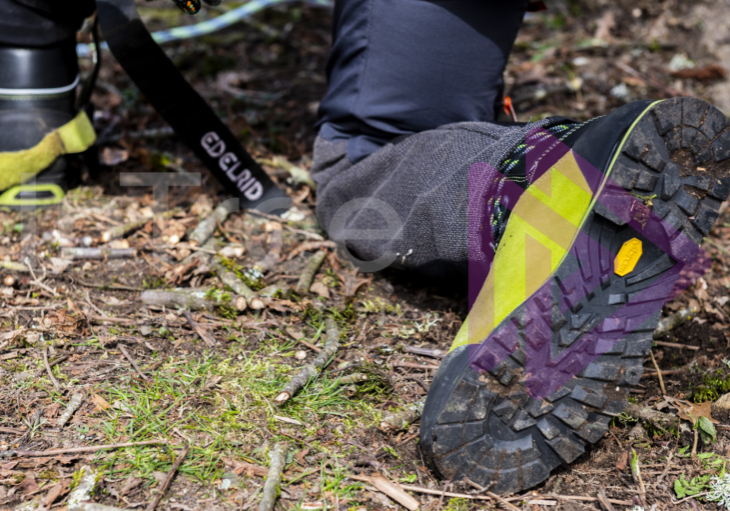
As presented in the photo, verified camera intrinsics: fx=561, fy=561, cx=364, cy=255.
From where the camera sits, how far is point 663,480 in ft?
4.54

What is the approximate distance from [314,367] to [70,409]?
636mm

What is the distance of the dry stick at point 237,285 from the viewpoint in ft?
6.04

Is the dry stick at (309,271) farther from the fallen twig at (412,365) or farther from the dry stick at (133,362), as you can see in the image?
the dry stick at (133,362)

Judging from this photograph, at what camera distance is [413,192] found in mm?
1792

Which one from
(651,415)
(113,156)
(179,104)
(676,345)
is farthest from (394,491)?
A: (113,156)

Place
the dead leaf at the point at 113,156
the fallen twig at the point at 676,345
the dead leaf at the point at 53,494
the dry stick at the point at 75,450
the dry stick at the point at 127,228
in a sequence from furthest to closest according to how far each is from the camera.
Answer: the dead leaf at the point at 113,156 → the dry stick at the point at 127,228 → the fallen twig at the point at 676,345 → the dry stick at the point at 75,450 → the dead leaf at the point at 53,494

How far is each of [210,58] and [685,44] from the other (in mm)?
3164

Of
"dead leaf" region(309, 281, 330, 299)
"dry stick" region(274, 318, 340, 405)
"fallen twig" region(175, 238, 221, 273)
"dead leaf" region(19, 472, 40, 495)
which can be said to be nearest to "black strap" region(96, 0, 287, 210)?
"fallen twig" region(175, 238, 221, 273)

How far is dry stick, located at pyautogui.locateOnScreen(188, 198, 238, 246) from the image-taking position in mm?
2177

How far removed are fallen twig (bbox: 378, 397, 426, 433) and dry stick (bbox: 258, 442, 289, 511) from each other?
26cm

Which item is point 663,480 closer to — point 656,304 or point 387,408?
point 656,304

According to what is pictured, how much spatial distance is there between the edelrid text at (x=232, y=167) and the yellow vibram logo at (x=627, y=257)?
1.51 m

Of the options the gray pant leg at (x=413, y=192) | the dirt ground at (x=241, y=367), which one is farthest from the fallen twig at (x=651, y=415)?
the gray pant leg at (x=413, y=192)

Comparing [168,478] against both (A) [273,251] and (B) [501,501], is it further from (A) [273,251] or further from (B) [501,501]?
(A) [273,251]
